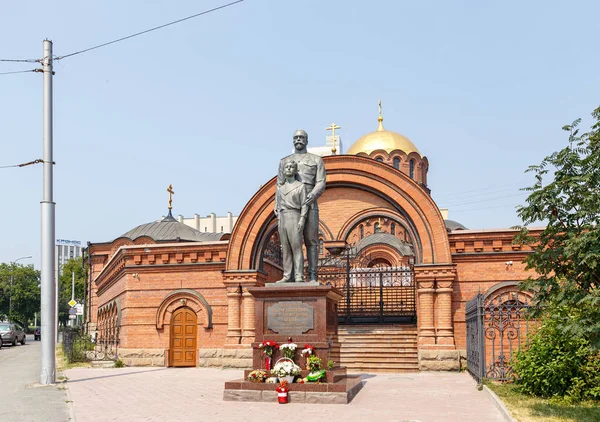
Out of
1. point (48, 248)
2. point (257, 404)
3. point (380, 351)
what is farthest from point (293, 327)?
point (380, 351)

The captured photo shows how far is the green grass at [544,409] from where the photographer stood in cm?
901

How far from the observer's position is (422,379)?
49.9ft

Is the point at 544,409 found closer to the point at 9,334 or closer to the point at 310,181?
the point at 310,181

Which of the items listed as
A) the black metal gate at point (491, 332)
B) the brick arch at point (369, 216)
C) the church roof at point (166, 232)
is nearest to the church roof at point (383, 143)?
Answer: the church roof at point (166, 232)

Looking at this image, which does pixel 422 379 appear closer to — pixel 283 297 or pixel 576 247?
pixel 283 297

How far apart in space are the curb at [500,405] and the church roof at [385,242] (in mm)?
19535

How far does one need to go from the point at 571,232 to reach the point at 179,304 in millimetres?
13589

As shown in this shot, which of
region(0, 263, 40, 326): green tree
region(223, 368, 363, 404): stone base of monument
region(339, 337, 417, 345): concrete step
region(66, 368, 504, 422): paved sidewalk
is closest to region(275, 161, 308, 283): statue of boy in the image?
region(223, 368, 363, 404): stone base of monument

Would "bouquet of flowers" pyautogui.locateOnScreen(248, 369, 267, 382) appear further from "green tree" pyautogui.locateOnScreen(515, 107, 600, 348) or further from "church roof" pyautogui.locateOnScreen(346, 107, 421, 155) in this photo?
"church roof" pyautogui.locateOnScreen(346, 107, 421, 155)

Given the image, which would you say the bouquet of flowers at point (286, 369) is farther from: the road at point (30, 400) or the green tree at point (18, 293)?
the green tree at point (18, 293)

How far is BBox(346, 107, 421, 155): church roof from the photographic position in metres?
41.8

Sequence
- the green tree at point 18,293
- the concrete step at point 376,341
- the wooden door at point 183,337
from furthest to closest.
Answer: the green tree at point 18,293
the wooden door at point 183,337
the concrete step at point 376,341

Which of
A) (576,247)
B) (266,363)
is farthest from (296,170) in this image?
(576,247)

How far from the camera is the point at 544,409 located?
→ 9.81 meters
